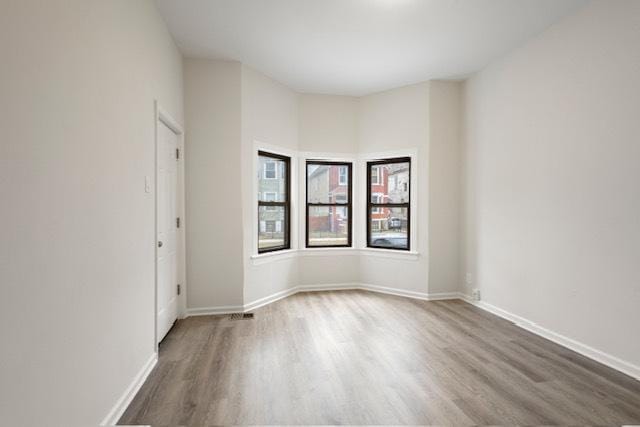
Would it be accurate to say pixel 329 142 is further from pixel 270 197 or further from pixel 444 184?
pixel 444 184

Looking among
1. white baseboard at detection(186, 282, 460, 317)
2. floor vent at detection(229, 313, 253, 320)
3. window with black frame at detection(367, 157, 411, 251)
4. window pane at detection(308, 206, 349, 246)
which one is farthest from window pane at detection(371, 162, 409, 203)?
floor vent at detection(229, 313, 253, 320)

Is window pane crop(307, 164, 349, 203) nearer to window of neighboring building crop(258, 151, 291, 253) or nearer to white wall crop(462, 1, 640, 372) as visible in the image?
window of neighboring building crop(258, 151, 291, 253)

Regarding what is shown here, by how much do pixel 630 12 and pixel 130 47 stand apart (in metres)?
3.64

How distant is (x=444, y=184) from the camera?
480cm

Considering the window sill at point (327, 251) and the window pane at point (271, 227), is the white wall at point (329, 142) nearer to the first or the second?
the window sill at point (327, 251)

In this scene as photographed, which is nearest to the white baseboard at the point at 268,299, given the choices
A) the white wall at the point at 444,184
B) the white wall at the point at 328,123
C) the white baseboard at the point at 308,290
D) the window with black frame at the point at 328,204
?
the white baseboard at the point at 308,290

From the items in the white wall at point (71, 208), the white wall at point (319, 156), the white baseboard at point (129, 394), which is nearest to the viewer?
the white wall at point (71, 208)

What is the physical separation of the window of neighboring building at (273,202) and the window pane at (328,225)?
0.44 m

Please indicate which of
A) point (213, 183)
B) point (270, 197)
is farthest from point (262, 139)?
point (213, 183)

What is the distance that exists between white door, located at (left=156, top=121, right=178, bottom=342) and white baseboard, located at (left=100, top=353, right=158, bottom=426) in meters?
0.47

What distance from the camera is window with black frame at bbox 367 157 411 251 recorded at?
16.6 feet

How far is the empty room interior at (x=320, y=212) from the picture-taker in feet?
5.22

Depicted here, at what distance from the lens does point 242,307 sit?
13.6 feet

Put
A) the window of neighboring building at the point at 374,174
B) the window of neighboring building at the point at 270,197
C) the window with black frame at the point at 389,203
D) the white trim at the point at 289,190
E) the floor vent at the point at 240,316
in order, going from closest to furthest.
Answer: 1. the floor vent at the point at 240,316
2. the white trim at the point at 289,190
3. the window of neighboring building at the point at 270,197
4. the window with black frame at the point at 389,203
5. the window of neighboring building at the point at 374,174
